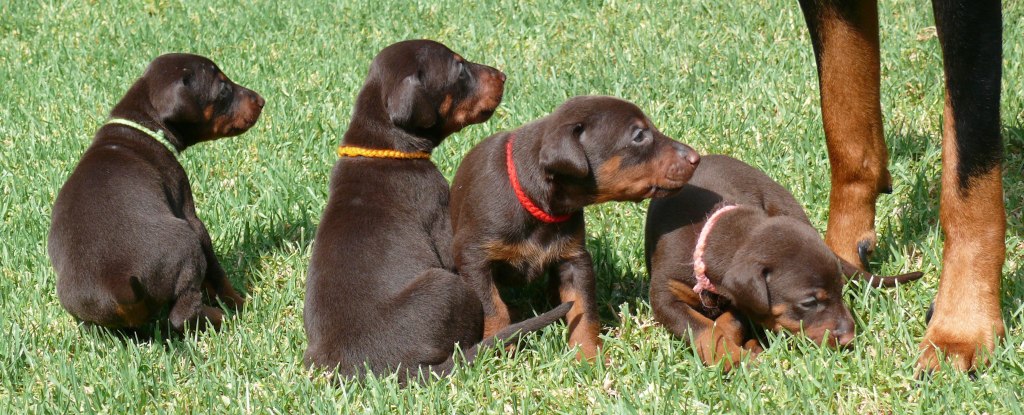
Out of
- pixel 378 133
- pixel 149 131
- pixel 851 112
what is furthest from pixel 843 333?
pixel 149 131

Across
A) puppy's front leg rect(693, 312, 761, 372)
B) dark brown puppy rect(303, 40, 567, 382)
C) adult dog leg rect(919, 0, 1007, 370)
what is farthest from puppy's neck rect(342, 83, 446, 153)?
adult dog leg rect(919, 0, 1007, 370)

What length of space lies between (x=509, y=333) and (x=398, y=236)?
1.80ft

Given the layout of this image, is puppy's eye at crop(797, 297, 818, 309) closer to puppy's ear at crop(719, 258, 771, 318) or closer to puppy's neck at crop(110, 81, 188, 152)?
puppy's ear at crop(719, 258, 771, 318)

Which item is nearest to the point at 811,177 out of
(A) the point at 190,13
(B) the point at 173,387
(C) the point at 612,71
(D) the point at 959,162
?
(D) the point at 959,162

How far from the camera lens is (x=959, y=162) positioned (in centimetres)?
362

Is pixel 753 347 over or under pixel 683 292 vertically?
under

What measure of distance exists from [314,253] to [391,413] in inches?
29.3

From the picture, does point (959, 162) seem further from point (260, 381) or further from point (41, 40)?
point (41, 40)

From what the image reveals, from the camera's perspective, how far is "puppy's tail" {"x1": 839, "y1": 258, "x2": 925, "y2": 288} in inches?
162

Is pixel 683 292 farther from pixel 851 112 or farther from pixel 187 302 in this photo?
pixel 187 302

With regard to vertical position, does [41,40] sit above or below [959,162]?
below

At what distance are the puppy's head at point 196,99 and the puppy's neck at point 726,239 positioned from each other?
2.20 meters

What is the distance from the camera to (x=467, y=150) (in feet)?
19.1

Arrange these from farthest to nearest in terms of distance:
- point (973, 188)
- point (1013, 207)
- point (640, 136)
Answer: point (1013, 207) → point (640, 136) → point (973, 188)
